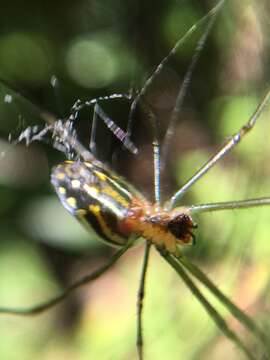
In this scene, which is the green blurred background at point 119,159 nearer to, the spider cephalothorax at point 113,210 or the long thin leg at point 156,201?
the long thin leg at point 156,201

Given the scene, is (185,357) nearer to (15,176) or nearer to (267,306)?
(267,306)

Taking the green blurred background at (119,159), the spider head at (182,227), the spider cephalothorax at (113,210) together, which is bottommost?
the green blurred background at (119,159)

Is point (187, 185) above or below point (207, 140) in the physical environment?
above

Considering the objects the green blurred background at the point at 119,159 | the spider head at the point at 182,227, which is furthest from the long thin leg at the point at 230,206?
the green blurred background at the point at 119,159

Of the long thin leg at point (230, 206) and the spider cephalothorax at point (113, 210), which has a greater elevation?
the spider cephalothorax at point (113, 210)

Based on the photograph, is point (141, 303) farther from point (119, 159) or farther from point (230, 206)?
point (119, 159)

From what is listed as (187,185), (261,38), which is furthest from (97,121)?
(187,185)

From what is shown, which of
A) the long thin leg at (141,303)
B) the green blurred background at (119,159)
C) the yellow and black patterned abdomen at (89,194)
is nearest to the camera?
the yellow and black patterned abdomen at (89,194)
